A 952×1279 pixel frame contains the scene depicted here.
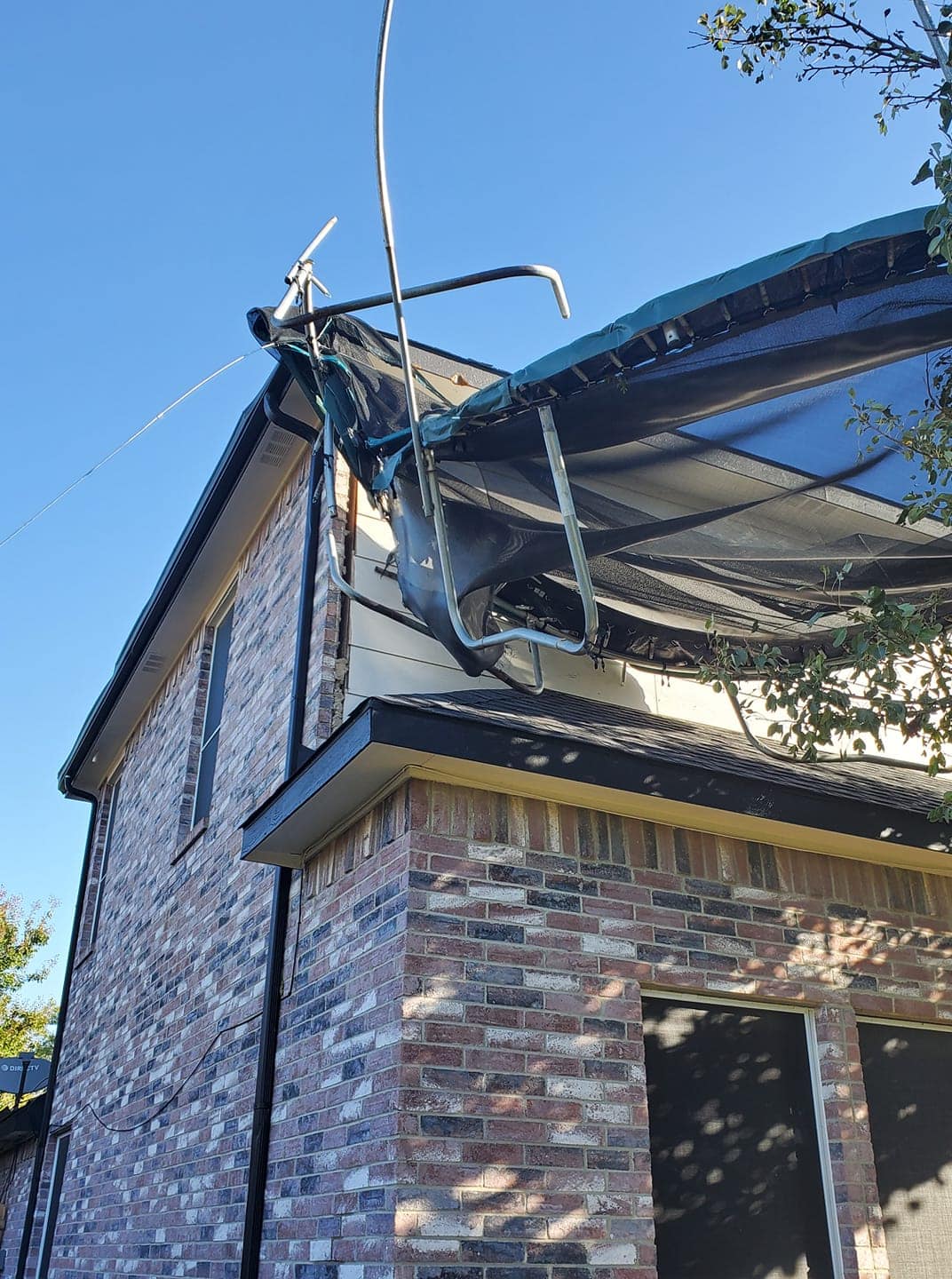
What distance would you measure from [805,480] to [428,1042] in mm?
2383

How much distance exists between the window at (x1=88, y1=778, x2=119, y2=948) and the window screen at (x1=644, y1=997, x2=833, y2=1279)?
22.6 feet

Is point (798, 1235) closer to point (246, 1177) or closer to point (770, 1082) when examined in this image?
point (770, 1082)

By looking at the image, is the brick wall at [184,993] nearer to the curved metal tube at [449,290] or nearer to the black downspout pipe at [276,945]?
the black downspout pipe at [276,945]

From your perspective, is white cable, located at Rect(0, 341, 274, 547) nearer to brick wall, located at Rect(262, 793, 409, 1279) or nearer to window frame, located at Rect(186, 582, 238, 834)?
window frame, located at Rect(186, 582, 238, 834)

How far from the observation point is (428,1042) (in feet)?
12.4

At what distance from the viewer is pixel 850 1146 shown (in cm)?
434

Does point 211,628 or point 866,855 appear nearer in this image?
point 866,855

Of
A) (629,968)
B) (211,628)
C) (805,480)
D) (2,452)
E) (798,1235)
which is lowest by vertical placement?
(798,1235)

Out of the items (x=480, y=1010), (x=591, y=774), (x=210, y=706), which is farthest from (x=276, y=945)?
(x=210, y=706)

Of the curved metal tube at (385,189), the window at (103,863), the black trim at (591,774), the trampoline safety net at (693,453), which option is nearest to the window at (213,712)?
the black trim at (591,774)

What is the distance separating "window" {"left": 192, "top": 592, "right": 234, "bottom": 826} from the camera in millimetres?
7508

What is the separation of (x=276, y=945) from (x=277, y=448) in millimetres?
2988

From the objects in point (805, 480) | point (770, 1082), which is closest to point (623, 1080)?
point (770, 1082)

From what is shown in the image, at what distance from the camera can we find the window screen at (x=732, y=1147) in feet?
13.4
